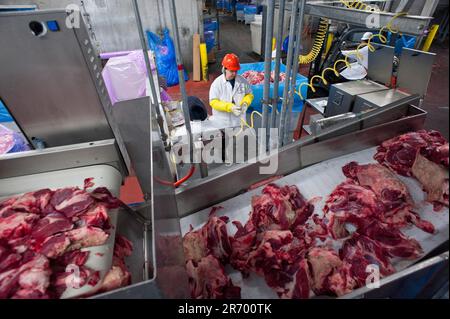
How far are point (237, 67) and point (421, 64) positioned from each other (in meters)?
2.12

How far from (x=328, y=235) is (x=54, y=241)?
1.65 meters

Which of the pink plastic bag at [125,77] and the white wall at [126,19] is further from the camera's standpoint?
the white wall at [126,19]

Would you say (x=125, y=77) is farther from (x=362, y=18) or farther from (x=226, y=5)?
(x=226, y=5)

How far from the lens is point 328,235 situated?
5.65 ft

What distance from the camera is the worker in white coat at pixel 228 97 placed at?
3.59 metres

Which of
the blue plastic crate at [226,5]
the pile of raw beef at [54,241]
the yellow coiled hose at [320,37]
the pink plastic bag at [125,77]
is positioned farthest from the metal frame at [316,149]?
the blue plastic crate at [226,5]

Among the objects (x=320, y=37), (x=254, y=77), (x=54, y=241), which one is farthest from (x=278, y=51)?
(x=320, y=37)

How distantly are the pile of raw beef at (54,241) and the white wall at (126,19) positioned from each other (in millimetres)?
7352

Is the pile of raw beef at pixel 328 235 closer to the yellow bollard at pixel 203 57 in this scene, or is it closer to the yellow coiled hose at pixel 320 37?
the yellow coiled hose at pixel 320 37

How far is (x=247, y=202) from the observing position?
6.33ft

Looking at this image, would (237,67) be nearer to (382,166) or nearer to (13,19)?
(382,166)

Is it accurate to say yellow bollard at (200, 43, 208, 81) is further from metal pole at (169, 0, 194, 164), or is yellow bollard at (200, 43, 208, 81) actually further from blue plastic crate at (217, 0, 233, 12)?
blue plastic crate at (217, 0, 233, 12)

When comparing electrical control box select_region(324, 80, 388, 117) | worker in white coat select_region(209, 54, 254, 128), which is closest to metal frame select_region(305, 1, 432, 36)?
electrical control box select_region(324, 80, 388, 117)

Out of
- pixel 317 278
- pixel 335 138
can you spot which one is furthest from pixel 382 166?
pixel 317 278
